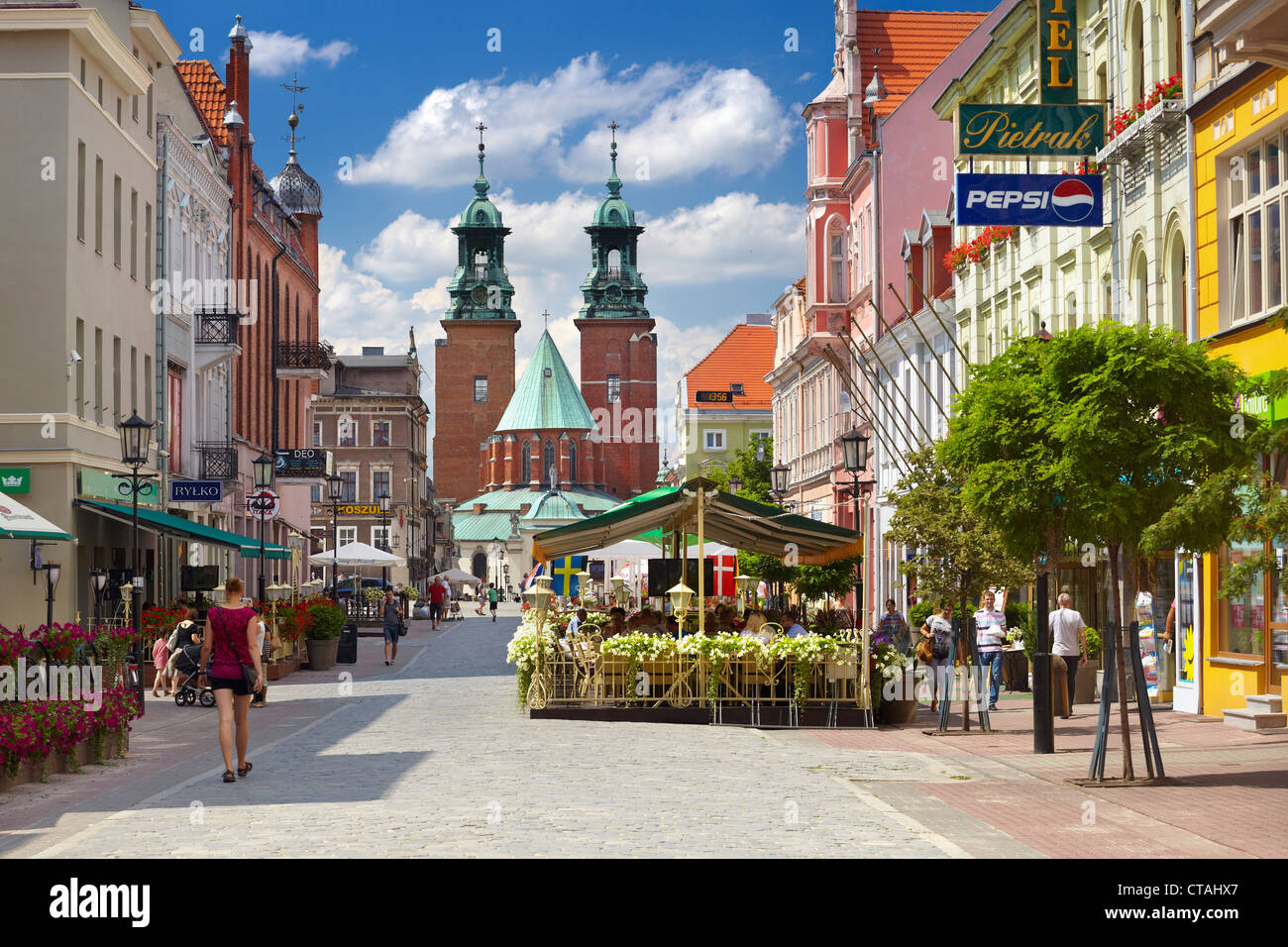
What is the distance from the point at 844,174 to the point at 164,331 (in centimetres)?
2164

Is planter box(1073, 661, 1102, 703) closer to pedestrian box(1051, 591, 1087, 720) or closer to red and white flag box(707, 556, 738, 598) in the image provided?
pedestrian box(1051, 591, 1087, 720)

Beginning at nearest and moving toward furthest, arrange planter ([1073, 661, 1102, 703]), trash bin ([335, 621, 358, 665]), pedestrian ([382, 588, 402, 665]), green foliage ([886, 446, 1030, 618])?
1. green foliage ([886, 446, 1030, 618])
2. planter ([1073, 661, 1102, 703])
3. trash bin ([335, 621, 358, 665])
4. pedestrian ([382, 588, 402, 665])

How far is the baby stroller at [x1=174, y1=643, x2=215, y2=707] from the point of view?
2377cm

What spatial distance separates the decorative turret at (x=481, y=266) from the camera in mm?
150000

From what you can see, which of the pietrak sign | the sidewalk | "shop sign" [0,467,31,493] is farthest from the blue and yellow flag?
the sidewalk

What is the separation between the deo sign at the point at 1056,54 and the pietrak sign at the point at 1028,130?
140 centimetres

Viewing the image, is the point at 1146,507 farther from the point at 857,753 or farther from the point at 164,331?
the point at 164,331

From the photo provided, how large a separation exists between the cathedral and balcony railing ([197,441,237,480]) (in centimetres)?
10087

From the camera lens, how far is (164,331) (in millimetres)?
37906

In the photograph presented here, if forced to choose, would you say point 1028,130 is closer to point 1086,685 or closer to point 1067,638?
point 1067,638

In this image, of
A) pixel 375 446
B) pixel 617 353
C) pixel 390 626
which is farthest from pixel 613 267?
pixel 390 626

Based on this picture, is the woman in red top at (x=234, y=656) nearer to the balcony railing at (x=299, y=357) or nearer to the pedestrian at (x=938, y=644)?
the pedestrian at (x=938, y=644)

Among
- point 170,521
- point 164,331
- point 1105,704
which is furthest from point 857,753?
point 164,331

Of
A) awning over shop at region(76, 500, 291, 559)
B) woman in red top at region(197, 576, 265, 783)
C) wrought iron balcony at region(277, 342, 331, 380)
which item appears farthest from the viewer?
wrought iron balcony at region(277, 342, 331, 380)
